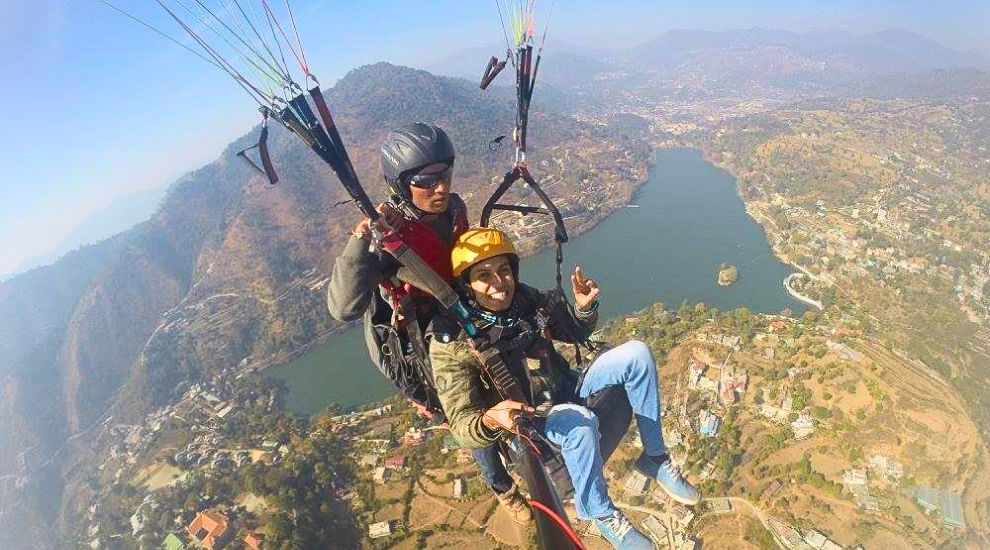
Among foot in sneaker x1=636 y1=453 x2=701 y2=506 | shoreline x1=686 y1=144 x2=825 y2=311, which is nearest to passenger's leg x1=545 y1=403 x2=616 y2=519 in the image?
foot in sneaker x1=636 y1=453 x2=701 y2=506

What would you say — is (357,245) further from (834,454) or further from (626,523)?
(834,454)

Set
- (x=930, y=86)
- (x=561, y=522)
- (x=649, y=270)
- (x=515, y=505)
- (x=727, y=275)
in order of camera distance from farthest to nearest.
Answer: (x=930, y=86) → (x=649, y=270) → (x=727, y=275) → (x=515, y=505) → (x=561, y=522)

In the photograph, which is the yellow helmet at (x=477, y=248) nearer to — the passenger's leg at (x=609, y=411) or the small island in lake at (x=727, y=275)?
the passenger's leg at (x=609, y=411)

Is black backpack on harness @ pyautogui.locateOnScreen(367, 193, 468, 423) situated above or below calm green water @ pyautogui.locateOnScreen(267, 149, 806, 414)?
above

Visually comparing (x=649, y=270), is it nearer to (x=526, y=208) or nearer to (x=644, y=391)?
(x=526, y=208)

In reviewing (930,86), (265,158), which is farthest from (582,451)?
(930,86)

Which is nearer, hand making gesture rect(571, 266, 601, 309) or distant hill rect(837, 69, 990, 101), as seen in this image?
hand making gesture rect(571, 266, 601, 309)

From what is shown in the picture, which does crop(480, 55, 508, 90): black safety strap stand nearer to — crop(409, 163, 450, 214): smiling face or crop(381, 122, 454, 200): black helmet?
crop(381, 122, 454, 200): black helmet
